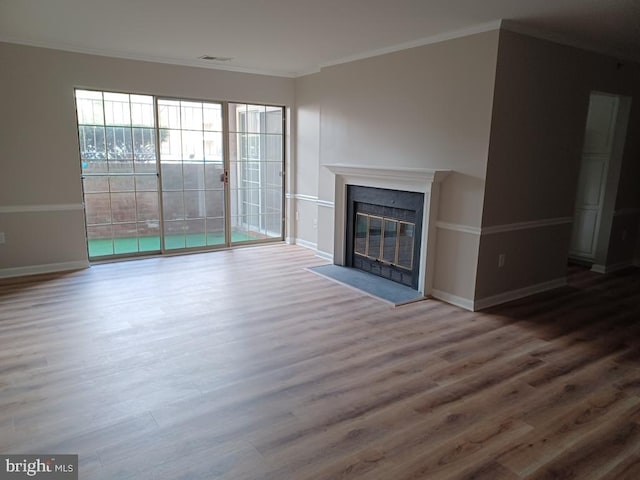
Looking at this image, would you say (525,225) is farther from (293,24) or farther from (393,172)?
(293,24)

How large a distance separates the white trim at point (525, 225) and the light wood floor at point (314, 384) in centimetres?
74

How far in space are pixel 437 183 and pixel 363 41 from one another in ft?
5.35

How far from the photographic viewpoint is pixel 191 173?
608 centimetres

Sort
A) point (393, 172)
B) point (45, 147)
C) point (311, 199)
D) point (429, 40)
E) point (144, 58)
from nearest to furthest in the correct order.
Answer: point (429, 40), point (393, 172), point (45, 147), point (144, 58), point (311, 199)

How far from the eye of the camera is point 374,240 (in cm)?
520

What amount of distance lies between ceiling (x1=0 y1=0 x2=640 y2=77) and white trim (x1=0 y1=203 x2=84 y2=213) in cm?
172

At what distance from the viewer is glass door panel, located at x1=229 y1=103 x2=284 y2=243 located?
21.1 ft

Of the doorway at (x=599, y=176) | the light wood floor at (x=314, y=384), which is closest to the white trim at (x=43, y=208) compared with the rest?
the light wood floor at (x=314, y=384)

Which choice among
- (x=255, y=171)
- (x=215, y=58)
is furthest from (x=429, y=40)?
(x=255, y=171)

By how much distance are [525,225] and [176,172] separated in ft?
14.1

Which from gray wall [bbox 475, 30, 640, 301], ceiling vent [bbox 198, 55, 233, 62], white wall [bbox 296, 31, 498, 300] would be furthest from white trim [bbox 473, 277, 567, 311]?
ceiling vent [bbox 198, 55, 233, 62]

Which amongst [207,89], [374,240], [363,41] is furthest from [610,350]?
[207,89]

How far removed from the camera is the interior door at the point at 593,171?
5.40 metres

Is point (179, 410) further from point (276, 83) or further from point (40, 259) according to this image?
point (276, 83)
